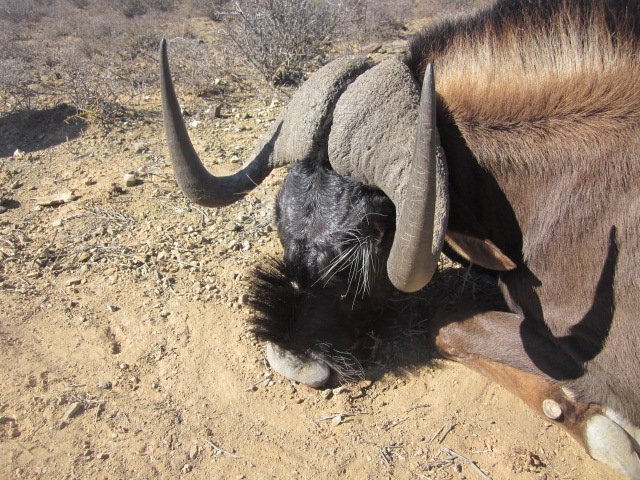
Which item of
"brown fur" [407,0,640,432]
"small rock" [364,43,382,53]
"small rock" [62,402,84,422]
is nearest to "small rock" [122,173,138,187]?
"small rock" [62,402,84,422]

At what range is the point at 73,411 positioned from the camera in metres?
2.99

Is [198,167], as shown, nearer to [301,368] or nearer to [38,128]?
[301,368]

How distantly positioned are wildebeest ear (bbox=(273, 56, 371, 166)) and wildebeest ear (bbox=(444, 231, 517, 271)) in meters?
0.97

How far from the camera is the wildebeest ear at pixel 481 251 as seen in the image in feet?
9.13

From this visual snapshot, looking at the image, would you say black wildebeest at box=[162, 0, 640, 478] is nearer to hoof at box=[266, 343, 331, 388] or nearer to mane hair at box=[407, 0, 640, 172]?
mane hair at box=[407, 0, 640, 172]

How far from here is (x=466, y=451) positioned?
290 centimetres

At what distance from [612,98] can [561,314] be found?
3.72 feet

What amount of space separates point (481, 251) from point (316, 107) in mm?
1234

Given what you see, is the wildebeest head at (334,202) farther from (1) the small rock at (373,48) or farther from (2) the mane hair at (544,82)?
(1) the small rock at (373,48)

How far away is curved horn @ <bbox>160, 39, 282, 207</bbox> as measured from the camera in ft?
8.18

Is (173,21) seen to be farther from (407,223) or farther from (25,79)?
(407,223)

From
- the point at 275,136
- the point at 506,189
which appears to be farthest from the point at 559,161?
the point at 275,136

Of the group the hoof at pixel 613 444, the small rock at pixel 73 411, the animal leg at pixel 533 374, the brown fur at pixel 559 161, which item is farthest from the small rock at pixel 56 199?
the hoof at pixel 613 444

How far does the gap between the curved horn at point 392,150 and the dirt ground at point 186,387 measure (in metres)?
1.13
